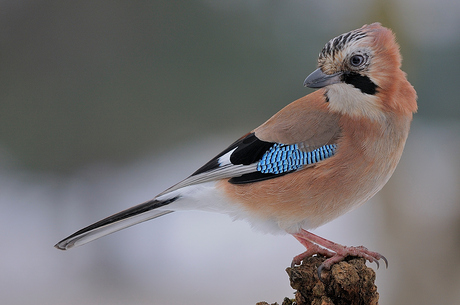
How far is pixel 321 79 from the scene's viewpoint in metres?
2.28

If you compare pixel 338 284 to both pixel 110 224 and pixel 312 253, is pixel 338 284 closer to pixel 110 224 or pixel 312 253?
pixel 312 253

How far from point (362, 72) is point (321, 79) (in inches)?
8.2

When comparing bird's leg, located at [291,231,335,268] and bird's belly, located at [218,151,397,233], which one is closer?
bird's belly, located at [218,151,397,233]

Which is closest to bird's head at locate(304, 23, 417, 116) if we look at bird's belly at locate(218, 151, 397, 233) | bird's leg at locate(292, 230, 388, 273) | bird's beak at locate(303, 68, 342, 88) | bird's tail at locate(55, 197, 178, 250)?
bird's beak at locate(303, 68, 342, 88)

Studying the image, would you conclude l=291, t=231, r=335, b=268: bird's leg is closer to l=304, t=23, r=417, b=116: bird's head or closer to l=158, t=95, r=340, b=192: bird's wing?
l=158, t=95, r=340, b=192: bird's wing

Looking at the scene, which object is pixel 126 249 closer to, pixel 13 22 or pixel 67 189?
pixel 67 189

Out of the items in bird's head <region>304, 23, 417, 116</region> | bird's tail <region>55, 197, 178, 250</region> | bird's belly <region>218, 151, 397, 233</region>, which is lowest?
bird's belly <region>218, 151, 397, 233</region>

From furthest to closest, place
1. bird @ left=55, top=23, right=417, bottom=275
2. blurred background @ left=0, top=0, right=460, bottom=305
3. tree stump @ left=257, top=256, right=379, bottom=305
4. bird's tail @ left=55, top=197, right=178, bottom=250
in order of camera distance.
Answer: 1. blurred background @ left=0, top=0, right=460, bottom=305
2. bird's tail @ left=55, top=197, right=178, bottom=250
3. bird @ left=55, top=23, right=417, bottom=275
4. tree stump @ left=257, top=256, right=379, bottom=305

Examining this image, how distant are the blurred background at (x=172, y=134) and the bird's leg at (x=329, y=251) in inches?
84.1

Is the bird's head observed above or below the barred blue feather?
above

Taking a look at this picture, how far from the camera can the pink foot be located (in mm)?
2332

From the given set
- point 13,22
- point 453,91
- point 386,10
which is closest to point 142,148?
point 13,22

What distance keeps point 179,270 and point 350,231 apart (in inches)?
69.6

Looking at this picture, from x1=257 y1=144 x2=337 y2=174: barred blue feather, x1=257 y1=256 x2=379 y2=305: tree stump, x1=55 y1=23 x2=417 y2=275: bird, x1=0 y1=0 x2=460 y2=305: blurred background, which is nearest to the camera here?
x1=257 y1=256 x2=379 y2=305: tree stump
